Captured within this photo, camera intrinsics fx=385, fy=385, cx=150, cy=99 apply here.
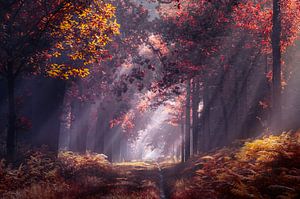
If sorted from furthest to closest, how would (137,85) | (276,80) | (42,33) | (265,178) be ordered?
(137,85) → (276,80) → (42,33) → (265,178)

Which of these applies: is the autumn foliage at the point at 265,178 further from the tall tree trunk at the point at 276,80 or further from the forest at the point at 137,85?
the tall tree trunk at the point at 276,80

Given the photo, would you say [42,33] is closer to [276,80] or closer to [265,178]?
[276,80]

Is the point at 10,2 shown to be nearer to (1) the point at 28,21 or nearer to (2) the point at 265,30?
(1) the point at 28,21

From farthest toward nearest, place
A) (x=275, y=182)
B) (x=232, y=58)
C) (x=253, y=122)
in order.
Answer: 1. (x=253, y=122)
2. (x=232, y=58)
3. (x=275, y=182)

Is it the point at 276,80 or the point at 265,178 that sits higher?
the point at 276,80

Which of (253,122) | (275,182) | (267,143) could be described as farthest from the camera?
(253,122)

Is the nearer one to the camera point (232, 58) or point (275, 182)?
point (275, 182)

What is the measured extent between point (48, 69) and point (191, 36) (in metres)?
7.69

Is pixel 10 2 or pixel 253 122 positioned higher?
pixel 10 2

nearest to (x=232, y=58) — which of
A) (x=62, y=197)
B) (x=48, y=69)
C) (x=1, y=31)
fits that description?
(x=48, y=69)

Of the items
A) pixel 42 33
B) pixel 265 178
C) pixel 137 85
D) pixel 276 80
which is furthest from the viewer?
pixel 137 85

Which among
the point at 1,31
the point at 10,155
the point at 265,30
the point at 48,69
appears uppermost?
the point at 265,30

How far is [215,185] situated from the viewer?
32.3 feet

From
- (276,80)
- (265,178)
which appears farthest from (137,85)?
(265,178)
